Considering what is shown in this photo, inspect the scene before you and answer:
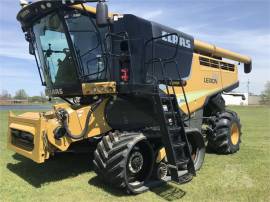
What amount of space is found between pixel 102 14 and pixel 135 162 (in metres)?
2.58

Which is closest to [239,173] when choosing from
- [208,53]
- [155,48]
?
[155,48]

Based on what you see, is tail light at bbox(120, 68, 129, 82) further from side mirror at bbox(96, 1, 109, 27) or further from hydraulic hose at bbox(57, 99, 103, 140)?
side mirror at bbox(96, 1, 109, 27)

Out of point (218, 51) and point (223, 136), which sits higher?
point (218, 51)

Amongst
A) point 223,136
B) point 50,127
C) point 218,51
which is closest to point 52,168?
point 50,127

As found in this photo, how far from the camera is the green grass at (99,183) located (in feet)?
19.1

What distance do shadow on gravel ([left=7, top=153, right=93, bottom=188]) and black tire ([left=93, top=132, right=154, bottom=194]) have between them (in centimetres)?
133

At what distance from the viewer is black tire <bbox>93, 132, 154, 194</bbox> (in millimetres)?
5758

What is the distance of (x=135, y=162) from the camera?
6.19 m

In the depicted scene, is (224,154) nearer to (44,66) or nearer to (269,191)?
(269,191)

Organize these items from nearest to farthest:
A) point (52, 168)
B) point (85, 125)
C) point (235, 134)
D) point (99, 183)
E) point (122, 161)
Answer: point (122, 161) → point (99, 183) → point (85, 125) → point (52, 168) → point (235, 134)

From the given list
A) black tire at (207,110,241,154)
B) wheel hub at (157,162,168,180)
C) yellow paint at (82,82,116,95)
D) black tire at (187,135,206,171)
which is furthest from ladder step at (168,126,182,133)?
black tire at (207,110,241,154)

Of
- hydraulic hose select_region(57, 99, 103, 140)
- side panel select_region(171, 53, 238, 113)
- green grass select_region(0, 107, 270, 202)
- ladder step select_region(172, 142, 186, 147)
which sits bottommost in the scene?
green grass select_region(0, 107, 270, 202)

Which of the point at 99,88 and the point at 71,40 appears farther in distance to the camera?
the point at 71,40

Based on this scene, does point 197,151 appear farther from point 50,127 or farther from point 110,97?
point 50,127
